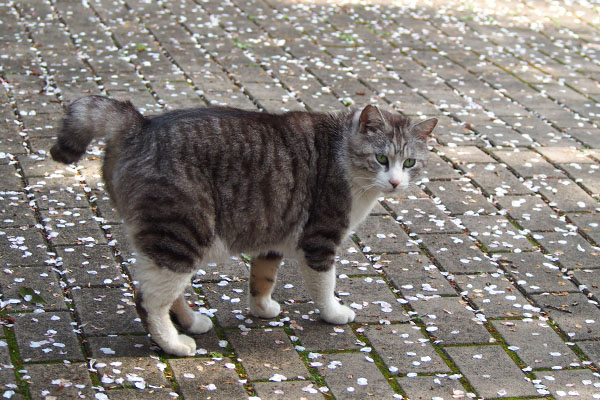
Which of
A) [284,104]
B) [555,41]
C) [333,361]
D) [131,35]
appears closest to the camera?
[333,361]

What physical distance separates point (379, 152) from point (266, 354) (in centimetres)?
132

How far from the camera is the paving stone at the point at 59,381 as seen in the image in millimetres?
4180

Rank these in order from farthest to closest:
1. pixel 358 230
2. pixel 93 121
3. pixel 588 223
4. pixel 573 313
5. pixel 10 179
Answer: pixel 588 223 → pixel 10 179 → pixel 358 230 → pixel 573 313 → pixel 93 121

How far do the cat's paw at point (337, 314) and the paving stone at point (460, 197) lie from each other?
1875 mm

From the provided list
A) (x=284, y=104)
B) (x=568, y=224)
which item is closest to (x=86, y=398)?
(x=568, y=224)

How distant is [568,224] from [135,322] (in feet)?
11.5

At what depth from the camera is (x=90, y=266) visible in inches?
215

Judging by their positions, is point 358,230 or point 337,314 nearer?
point 337,314

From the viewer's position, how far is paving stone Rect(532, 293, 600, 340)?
5.20m

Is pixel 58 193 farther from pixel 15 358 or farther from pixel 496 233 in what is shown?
pixel 496 233

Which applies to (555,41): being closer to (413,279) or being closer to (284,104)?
(284,104)

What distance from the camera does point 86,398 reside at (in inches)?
164

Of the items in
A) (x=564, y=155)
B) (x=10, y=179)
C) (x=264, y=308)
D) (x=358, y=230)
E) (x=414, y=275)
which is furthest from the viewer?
(x=564, y=155)

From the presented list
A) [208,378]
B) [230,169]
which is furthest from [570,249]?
[208,378]
